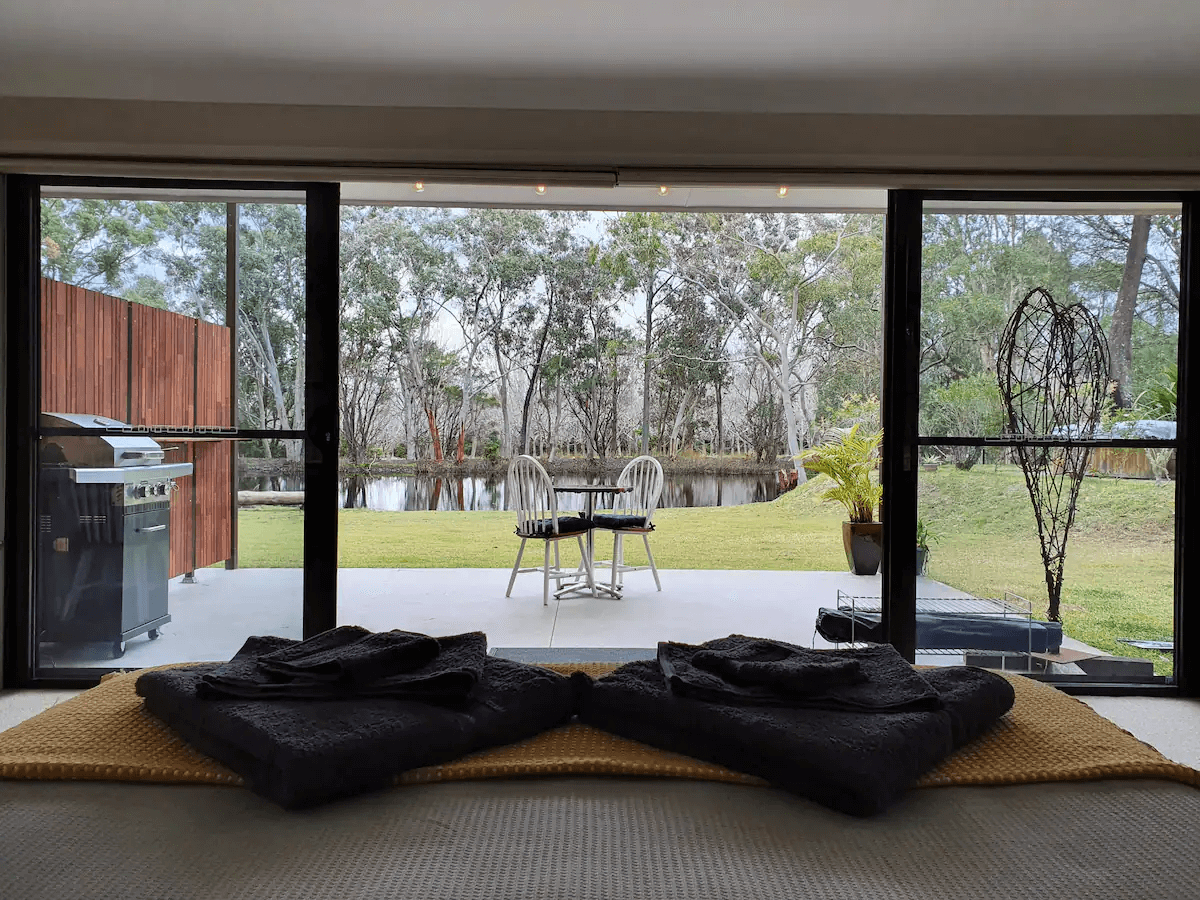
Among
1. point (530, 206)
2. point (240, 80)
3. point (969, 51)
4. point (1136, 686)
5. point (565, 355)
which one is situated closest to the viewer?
point (969, 51)

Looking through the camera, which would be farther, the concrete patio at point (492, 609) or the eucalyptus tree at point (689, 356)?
the eucalyptus tree at point (689, 356)

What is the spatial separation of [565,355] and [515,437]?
0.97 meters

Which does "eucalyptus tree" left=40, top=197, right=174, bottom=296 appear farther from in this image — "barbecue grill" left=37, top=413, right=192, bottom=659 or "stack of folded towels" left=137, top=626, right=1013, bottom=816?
"stack of folded towels" left=137, top=626, right=1013, bottom=816

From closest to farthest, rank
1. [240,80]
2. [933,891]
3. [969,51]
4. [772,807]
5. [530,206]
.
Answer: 1. [933,891]
2. [772,807]
3. [969,51]
4. [240,80]
5. [530,206]

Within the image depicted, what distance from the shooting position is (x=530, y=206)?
5.15 metres

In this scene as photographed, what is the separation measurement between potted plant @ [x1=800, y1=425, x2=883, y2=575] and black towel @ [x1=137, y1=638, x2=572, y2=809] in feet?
16.2

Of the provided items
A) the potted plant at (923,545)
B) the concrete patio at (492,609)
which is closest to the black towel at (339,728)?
the concrete patio at (492,609)

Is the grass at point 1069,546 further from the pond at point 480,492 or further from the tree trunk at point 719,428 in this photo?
the tree trunk at point 719,428

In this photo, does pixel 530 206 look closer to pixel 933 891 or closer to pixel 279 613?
pixel 279 613

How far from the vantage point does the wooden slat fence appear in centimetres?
331

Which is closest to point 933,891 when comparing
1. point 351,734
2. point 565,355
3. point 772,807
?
point 772,807

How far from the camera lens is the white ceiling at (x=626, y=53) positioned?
107 inches

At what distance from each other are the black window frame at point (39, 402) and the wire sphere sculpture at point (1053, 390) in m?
2.62

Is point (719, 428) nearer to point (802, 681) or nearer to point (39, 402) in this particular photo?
point (39, 402)
